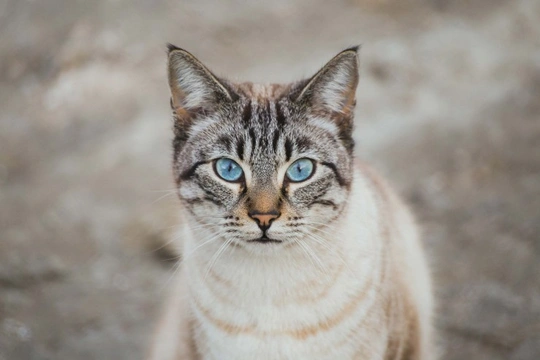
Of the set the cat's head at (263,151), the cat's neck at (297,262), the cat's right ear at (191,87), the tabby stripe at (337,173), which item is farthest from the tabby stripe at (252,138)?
the cat's neck at (297,262)

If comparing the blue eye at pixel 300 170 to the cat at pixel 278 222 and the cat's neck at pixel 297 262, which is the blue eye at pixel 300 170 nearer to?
the cat at pixel 278 222

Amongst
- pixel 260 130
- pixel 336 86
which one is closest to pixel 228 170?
Result: pixel 260 130

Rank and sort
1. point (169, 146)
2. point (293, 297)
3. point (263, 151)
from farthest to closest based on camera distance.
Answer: point (169, 146), point (293, 297), point (263, 151)

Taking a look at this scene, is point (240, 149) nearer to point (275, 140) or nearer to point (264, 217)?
point (275, 140)

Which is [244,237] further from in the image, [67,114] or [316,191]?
[67,114]

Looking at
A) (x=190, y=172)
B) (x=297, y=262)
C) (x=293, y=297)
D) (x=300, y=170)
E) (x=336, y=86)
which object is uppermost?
(x=336, y=86)

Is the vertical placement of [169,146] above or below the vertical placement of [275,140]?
below

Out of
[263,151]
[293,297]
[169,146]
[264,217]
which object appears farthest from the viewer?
[169,146]
